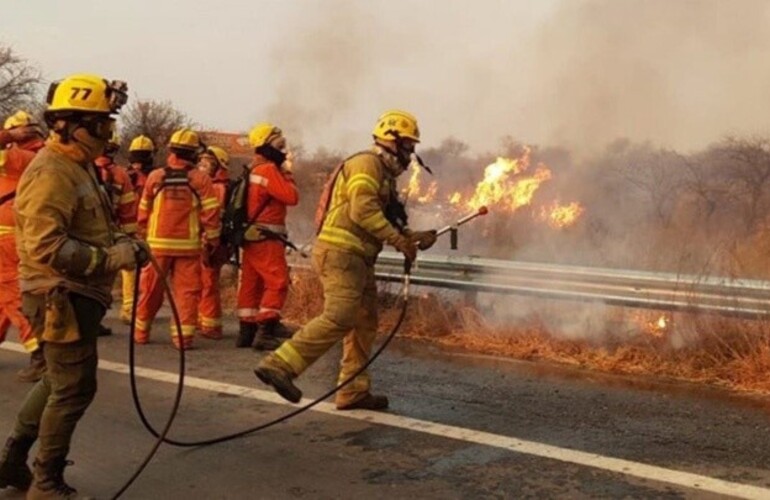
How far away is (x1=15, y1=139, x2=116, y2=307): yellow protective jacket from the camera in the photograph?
3.41 m

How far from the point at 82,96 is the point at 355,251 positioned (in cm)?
199

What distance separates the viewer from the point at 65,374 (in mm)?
3568

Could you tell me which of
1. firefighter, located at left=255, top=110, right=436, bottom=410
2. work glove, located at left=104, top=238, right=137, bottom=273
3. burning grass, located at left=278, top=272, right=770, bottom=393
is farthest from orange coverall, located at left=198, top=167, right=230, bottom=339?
work glove, located at left=104, top=238, right=137, bottom=273

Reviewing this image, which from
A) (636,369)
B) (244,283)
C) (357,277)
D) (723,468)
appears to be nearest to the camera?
(723,468)

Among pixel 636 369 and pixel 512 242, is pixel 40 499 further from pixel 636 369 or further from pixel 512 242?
pixel 512 242

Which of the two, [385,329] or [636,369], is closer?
[636,369]

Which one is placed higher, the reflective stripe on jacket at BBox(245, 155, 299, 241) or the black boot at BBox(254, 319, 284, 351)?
the reflective stripe on jacket at BBox(245, 155, 299, 241)

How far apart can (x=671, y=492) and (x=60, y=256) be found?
2.88 meters

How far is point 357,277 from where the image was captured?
16.6 ft

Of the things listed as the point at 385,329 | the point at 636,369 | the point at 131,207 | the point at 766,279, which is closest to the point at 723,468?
the point at 636,369

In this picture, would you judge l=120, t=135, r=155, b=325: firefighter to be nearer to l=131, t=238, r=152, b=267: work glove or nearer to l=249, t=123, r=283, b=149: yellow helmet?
l=249, t=123, r=283, b=149: yellow helmet

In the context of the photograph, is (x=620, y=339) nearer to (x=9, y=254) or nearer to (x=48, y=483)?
(x=48, y=483)

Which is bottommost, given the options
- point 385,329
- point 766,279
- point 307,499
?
point 307,499

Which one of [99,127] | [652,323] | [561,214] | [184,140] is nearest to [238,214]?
[184,140]
